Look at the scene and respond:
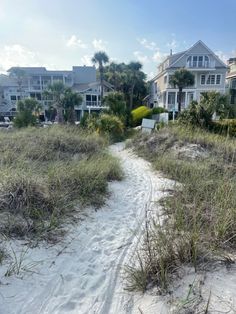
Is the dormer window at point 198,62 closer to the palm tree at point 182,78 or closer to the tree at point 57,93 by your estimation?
the palm tree at point 182,78

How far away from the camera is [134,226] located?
4.27 meters

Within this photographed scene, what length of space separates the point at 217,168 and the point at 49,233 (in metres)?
5.67

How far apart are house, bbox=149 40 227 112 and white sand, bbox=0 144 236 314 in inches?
1107

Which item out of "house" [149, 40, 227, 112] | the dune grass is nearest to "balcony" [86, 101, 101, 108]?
"house" [149, 40, 227, 112]

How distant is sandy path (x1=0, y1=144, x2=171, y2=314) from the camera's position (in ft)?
8.20

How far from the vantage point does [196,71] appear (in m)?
31.0

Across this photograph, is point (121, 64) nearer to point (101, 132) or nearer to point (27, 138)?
point (101, 132)

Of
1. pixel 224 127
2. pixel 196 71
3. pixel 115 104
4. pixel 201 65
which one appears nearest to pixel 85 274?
pixel 224 127

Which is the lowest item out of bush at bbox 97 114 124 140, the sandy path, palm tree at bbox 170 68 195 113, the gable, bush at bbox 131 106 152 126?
the sandy path

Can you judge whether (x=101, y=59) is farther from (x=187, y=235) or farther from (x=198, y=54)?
(x=187, y=235)

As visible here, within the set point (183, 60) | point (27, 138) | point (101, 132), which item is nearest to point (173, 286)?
point (27, 138)

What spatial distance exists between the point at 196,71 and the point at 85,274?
1269 inches

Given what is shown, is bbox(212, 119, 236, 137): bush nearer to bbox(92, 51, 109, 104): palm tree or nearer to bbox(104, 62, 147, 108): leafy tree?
bbox(104, 62, 147, 108): leafy tree

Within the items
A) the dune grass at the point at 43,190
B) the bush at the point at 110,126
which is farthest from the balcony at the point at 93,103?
the dune grass at the point at 43,190
